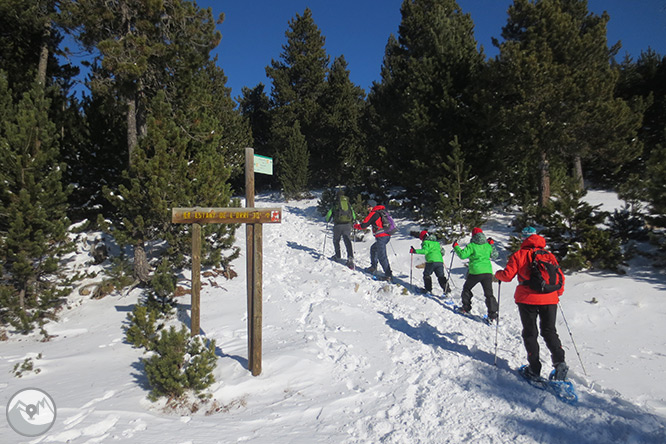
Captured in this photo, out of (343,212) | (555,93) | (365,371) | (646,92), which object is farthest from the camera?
(646,92)

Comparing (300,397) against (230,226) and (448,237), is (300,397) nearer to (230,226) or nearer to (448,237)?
(230,226)

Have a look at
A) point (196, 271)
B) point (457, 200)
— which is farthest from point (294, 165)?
point (196, 271)

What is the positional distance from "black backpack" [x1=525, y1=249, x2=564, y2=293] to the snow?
126 centimetres

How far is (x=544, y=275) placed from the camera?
443cm

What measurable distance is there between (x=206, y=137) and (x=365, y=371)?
7.22 metres

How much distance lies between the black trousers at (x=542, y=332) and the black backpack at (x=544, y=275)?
0.25 m

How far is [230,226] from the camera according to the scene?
9695 millimetres

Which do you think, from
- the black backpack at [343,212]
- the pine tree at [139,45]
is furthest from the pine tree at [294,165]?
the pine tree at [139,45]

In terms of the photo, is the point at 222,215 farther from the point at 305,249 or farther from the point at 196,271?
the point at 305,249

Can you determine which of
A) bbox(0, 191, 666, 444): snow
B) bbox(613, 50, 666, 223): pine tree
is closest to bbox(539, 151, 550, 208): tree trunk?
bbox(0, 191, 666, 444): snow

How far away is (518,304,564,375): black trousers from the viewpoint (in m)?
4.43

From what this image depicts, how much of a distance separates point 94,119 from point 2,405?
8171 millimetres

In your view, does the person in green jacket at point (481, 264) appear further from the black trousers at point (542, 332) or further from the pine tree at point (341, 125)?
the pine tree at point (341, 125)

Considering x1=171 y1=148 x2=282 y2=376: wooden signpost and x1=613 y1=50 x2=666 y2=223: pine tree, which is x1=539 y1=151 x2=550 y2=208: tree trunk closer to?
x1=613 y1=50 x2=666 y2=223: pine tree
